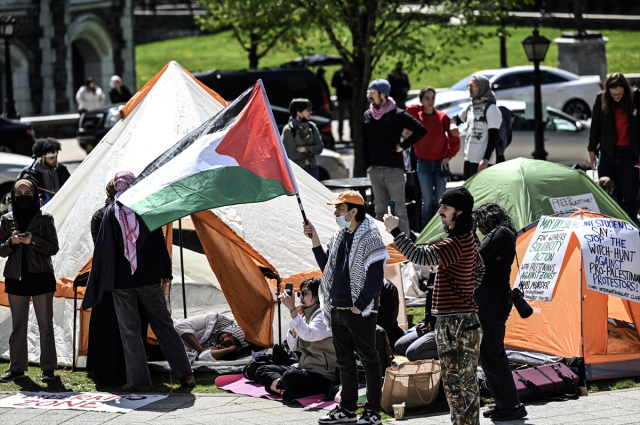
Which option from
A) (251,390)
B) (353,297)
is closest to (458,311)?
(353,297)

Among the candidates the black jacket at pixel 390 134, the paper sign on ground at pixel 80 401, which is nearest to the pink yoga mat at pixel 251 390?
the paper sign on ground at pixel 80 401

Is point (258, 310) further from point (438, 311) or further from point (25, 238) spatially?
point (438, 311)

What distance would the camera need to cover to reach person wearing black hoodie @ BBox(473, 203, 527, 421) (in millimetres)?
7371

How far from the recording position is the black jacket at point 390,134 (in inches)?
469

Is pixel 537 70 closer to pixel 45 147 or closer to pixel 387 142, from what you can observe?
pixel 387 142

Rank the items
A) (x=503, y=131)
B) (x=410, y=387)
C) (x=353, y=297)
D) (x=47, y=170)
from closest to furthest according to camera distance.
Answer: (x=353, y=297), (x=410, y=387), (x=47, y=170), (x=503, y=131)

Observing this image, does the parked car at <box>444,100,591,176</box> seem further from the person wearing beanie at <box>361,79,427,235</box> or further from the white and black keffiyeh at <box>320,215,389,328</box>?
the white and black keffiyeh at <box>320,215,389,328</box>

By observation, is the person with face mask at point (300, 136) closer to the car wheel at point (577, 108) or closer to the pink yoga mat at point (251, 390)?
the pink yoga mat at point (251, 390)

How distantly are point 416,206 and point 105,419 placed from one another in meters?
6.66

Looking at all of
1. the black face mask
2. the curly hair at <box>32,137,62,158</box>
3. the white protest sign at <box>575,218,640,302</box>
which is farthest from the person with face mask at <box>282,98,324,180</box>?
the white protest sign at <box>575,218,640,302</box>

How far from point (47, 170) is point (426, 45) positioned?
83.0ft

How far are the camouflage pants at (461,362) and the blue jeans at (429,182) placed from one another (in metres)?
6.34

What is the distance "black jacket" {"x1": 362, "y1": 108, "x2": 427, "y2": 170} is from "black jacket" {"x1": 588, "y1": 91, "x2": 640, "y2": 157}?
207 cm

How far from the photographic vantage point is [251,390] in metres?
8.56
